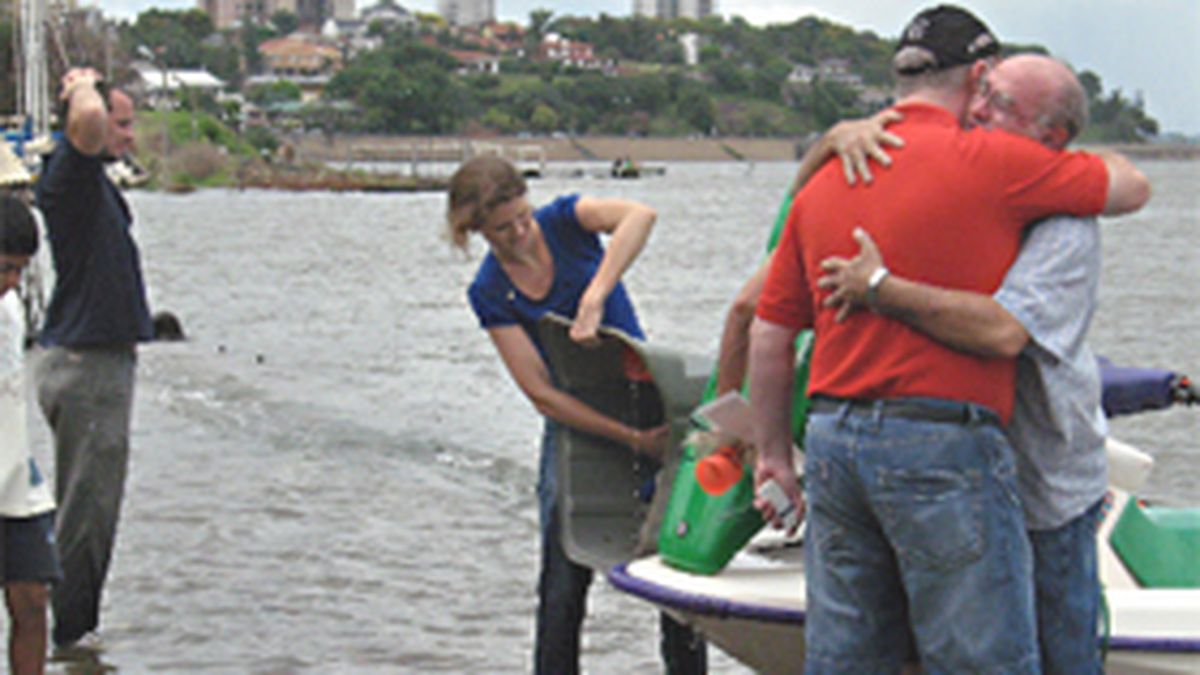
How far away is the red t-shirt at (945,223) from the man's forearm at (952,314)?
4cm

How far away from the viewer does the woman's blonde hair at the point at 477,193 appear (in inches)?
217

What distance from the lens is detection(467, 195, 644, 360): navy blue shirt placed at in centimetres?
576

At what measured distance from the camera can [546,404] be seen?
225 inches

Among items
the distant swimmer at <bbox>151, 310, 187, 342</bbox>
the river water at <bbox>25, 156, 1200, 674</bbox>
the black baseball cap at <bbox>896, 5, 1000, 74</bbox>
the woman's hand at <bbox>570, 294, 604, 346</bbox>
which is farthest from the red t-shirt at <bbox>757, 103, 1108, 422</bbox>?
the distant swimmer at <bbox>151, 310, 187, 342</bbox>

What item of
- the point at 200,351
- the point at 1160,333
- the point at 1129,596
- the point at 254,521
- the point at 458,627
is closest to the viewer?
the point at 1129,596

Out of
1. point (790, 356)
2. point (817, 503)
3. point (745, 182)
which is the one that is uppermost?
point (790, 356)

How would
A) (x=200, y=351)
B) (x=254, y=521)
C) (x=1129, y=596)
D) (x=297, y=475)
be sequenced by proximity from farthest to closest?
(x=200, y=351), (x=297, y=475), (x=254, y=521), (x=1129, y=596)

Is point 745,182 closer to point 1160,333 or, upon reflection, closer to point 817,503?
point 1160,333

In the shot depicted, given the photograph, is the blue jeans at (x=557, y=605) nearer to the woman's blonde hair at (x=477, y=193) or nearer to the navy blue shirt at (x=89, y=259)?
the woman's blonde hair at (x=477, y=193)

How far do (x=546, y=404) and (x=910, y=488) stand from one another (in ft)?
6.91

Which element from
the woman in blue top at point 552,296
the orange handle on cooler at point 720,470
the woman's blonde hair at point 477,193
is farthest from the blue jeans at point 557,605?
the orange handle on cooler at point 720,470

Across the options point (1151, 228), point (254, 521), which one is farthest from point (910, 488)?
point (1151, 228)

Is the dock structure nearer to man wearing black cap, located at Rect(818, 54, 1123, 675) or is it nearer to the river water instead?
the river water

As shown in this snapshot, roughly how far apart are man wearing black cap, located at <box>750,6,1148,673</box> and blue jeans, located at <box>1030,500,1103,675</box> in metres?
0.18
